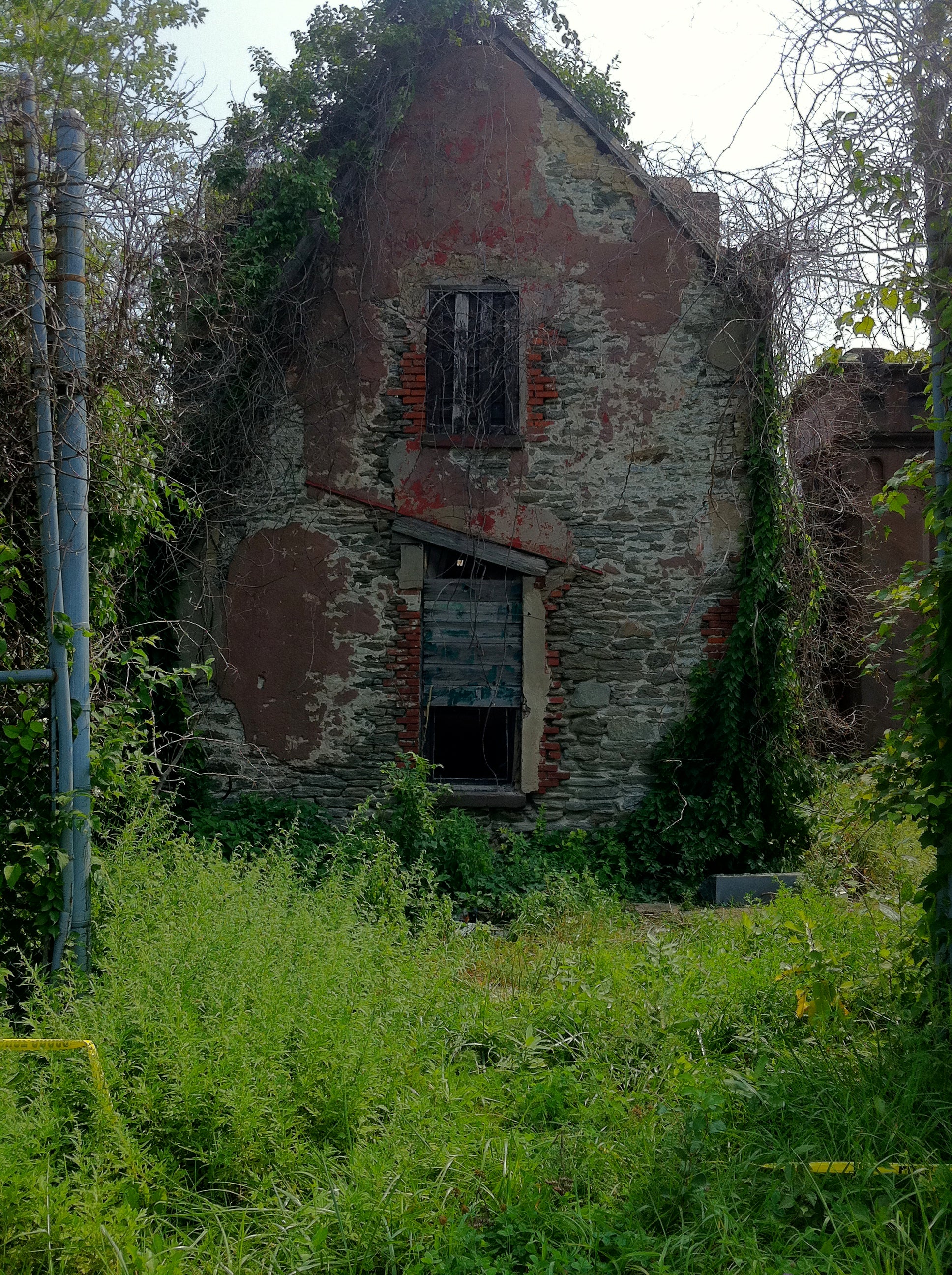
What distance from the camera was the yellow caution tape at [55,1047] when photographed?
10.3 ft

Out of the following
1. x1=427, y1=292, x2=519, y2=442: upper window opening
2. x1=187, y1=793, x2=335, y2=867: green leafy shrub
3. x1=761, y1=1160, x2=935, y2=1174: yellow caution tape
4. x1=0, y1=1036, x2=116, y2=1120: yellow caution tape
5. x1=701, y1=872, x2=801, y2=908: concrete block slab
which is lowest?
x1=701, y1=872, x2=801, y2=908: concrete block slab

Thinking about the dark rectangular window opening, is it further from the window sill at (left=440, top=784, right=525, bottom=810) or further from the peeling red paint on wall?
the peeling red paint on wall

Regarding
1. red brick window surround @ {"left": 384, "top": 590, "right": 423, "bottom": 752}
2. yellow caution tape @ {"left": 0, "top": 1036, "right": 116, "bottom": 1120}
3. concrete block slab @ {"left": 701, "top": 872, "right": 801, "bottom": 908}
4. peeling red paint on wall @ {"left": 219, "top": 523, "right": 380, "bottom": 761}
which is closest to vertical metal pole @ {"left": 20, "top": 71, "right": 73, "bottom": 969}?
yellow caution tape @ {"left": 0, "top": 1036, "right": 116, "bottom": 1120}

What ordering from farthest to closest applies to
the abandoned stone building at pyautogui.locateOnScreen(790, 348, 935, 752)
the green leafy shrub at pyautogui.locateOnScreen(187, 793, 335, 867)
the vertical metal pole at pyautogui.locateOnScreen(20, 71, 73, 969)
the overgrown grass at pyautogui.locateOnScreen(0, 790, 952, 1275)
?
the abandoned stone building at pyautogui.locateOnScreen(790, 348, 935, 752) → the green leafy shrub at pyautogui.locateOnScreen(187, 793, 335, 867) → the vertical metal pole at pyautogui.locateOnScreen(20, 71, 73, 969) → the overgrown grass at pyautogui.locateOnScreen(0, 790, 952, 1275)

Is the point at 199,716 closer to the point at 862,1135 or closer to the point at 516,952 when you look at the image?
the point at 516,952

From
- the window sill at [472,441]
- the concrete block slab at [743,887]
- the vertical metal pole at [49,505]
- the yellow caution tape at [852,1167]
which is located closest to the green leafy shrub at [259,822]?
the concrete block slab at [743,887]

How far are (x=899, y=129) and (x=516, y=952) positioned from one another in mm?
4363

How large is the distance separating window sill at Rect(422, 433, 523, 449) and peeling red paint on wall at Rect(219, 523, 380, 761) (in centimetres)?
125

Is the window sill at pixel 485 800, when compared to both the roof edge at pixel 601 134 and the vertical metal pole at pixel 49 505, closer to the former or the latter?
the vertical metal pole at pixel 49 505

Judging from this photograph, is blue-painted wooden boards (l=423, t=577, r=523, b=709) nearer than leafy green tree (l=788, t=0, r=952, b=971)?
No

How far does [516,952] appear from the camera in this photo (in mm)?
5445

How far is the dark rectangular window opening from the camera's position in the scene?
845 cm

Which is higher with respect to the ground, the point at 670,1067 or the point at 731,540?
the point at 731,540

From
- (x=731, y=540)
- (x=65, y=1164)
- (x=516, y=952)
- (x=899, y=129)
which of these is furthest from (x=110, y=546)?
(x=731, y=540)
